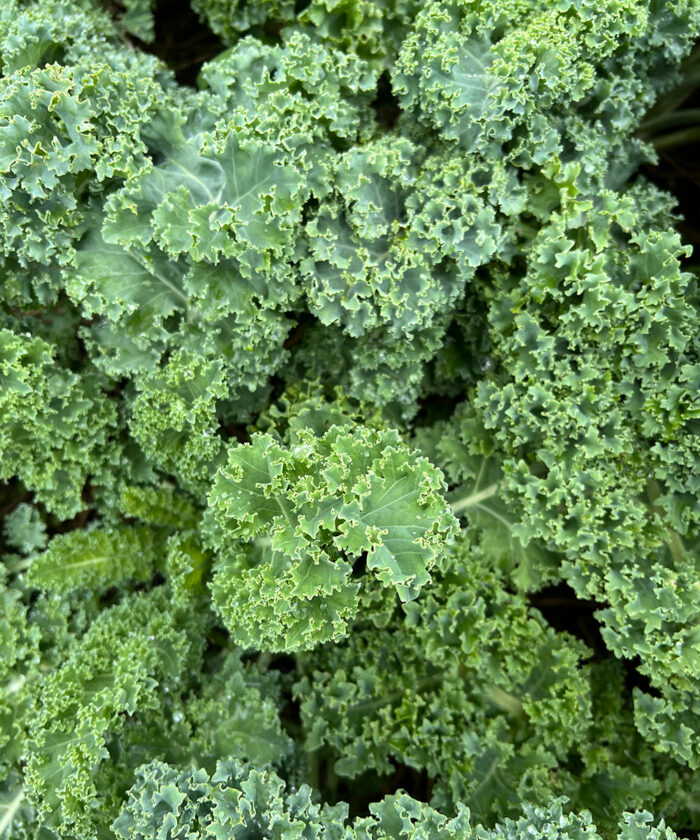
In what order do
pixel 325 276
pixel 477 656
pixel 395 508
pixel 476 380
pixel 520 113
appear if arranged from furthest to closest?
pixel 476 380
pixel 477 656
pixel 325 276
pixel 520 113
pixel 395 508

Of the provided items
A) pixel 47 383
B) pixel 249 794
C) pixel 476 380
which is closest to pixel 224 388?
pixel 47 383

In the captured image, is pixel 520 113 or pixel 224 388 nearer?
pixel 520 113

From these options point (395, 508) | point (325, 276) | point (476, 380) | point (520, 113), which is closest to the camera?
point (395, 508)

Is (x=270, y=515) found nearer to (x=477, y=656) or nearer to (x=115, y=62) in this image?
(x=477, y=656)

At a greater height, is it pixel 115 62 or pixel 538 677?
pixel 115 62

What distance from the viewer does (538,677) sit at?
333 centimetres

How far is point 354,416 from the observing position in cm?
332

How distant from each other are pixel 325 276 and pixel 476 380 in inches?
37.7

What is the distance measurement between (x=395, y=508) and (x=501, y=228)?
3.92ft

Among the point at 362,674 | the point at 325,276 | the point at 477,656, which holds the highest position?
the point at 325,276

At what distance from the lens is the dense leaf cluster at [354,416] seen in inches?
107

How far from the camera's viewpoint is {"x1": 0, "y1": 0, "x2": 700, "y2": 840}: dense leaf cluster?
8.89 feet

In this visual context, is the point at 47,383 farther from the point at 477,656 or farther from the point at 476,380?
the point at 477,656

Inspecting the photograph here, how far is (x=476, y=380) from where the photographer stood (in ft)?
11.5
